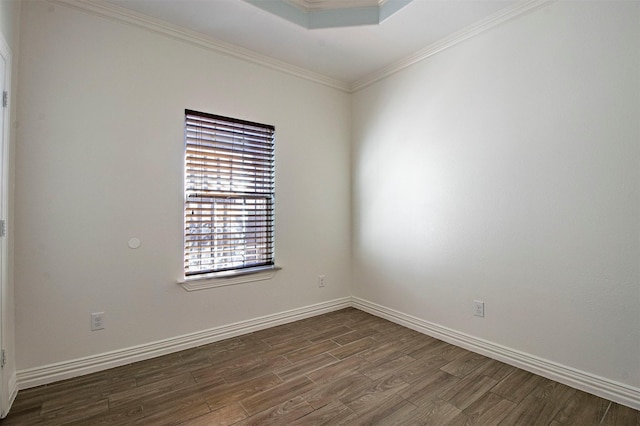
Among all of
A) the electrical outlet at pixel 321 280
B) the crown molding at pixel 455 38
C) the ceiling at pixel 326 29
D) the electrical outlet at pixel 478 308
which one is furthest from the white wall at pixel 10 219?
the electrical outlet at pixel 478 308

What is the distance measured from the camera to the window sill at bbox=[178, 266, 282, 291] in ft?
9.01

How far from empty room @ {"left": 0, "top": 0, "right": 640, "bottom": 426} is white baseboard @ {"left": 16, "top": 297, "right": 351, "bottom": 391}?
1 centimetres

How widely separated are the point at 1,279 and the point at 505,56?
368 centimetres

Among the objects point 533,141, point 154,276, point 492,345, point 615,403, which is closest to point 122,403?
point 154,276

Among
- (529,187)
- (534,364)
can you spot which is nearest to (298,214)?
(529,187)

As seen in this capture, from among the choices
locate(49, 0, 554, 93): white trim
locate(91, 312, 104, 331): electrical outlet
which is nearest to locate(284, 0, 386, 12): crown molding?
locate(49, 0, 554, 93): white trim

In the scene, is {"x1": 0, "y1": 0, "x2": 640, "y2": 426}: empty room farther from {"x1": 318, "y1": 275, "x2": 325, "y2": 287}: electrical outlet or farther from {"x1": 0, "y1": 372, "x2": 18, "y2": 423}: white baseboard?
{"x1": 318, "y1": 275, "x2": 325, "y2": 287}: electrical outlet

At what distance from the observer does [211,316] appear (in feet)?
9.41

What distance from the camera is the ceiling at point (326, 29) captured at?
7.88 feet

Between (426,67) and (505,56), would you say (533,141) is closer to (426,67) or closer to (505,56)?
(505,56)

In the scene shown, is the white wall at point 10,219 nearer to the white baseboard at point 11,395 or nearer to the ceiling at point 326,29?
the white baseboard at point 11,395

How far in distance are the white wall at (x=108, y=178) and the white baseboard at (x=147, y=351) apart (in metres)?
0.05

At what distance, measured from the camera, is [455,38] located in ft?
9.05

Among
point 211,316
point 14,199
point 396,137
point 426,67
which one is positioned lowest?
point 211,316
